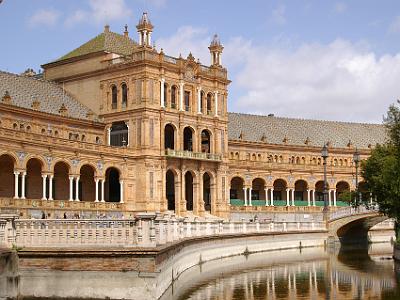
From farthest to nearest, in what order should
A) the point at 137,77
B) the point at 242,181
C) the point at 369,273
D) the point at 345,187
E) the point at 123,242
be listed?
the point at 345,187 → the point at 242,181 → the point at 137,77 → the point at 369,273 → the point at 123,242

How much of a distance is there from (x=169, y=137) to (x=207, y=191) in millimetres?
8458

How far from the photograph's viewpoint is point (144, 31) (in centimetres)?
7638

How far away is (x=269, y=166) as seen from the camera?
3834 inches

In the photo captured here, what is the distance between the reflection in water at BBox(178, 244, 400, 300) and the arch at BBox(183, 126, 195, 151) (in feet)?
92.7

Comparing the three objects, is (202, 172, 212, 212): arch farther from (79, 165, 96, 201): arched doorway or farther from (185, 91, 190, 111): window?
(79, 165, 96, 201): arched doorway

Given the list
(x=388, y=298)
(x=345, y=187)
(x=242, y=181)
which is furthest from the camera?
(x=345, y=187)

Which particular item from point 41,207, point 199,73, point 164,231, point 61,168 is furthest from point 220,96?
point 164,231

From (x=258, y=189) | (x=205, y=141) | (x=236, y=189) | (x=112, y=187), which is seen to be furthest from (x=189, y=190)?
(x=258, y=189)

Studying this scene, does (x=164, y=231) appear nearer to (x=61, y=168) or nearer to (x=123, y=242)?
(x=123, y=242)

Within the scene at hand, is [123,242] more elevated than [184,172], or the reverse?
[184,172]

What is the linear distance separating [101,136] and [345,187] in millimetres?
43682

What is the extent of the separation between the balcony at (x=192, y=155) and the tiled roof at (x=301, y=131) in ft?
59.0

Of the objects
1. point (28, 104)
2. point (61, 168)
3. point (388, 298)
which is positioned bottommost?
point (388, 298)

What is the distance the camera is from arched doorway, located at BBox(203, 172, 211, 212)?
8332 centimetres
